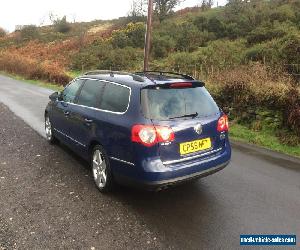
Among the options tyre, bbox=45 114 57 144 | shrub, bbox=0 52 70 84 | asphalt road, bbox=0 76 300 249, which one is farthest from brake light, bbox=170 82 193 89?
shrub, bbox=0 52 70 84

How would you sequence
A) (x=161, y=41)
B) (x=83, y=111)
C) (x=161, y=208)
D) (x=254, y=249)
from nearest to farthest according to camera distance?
(x=254, y=249)
(x=161, y=208)
(x=83, y=111)
(x=161, y=41)

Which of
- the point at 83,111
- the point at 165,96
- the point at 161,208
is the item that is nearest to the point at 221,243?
the point at 161,208

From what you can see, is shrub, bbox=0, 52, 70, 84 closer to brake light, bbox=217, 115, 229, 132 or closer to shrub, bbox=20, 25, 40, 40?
brake light, bbox=217, 115, 229, 132

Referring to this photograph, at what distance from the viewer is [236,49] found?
25.3m

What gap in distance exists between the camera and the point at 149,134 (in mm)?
4508

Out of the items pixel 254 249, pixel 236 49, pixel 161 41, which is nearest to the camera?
pixel 254 249

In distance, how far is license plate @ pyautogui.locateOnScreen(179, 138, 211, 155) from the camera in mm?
4727

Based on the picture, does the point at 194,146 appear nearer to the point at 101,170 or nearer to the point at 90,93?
the point at 101,170

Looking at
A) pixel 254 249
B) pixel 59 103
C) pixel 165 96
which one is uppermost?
pixel 165 96

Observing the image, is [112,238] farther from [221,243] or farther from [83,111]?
[83,111]

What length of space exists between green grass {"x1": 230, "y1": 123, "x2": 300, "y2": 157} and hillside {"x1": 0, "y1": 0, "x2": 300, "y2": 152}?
0.48ft

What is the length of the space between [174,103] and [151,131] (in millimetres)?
617

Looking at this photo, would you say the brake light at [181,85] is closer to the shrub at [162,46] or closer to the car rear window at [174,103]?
the car rear window at [174,103]

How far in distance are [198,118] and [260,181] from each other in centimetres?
194
